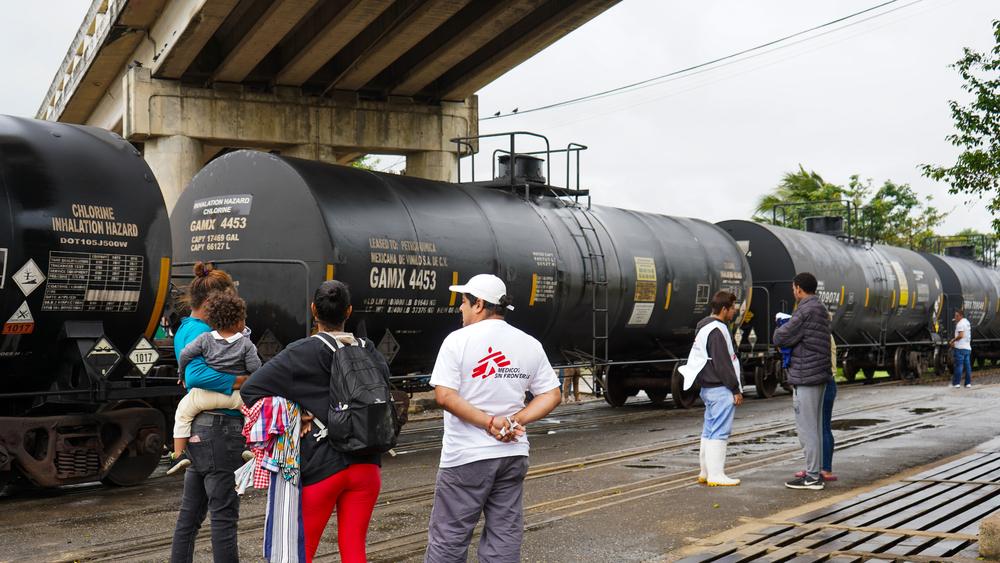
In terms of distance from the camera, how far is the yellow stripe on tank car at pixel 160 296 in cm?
1048

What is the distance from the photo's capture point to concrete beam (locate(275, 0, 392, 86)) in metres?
19.4

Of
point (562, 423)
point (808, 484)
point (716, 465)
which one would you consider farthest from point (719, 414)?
point (562, 423)

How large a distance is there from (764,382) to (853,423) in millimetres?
5893

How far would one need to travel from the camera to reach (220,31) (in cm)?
2141

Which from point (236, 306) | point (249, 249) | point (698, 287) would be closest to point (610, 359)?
point (698, 287)

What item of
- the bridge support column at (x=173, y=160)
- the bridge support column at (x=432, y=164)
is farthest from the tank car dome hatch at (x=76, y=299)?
the bridge support column at (x=432, y=164)

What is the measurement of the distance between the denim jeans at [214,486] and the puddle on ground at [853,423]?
1053cm

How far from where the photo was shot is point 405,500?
928 cm

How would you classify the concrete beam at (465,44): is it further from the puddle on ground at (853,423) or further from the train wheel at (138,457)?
the train wheel at (138,457)

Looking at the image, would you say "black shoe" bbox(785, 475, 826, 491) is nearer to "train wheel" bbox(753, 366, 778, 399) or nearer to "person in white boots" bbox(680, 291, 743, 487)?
"person in white boots" bbox(680, 291, 743, 487)

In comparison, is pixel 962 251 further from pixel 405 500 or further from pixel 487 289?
pixel 487 289

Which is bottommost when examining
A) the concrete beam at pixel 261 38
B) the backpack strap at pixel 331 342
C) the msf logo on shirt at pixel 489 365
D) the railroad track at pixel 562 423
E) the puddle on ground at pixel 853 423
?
the railroad track at pixel 562 423

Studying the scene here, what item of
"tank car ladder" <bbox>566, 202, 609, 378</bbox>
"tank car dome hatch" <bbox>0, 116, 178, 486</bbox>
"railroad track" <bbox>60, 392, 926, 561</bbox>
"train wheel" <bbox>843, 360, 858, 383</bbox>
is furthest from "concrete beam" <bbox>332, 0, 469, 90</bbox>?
"train wheel" <bbox>843, 360, 858, 383</bbox>

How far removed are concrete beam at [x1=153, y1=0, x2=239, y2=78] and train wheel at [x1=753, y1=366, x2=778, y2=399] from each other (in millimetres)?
11798
